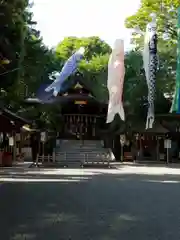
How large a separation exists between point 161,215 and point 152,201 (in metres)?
2.62

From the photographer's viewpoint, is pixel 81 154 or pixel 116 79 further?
pixel 116 79

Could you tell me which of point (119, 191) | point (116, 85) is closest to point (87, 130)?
point (116, 85)

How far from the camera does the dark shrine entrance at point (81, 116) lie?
157ft

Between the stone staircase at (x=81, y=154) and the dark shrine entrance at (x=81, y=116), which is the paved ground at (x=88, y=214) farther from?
the dark shrine entrance at (x=81, y=116)

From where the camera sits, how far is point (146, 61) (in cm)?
3678

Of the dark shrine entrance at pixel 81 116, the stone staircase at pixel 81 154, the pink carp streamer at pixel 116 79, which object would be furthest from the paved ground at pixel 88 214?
the dark shrine entrance at pixel 81 116

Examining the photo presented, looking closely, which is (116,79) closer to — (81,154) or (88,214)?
(81,154)

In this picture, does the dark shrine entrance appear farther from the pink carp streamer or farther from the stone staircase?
the pink carp streamer

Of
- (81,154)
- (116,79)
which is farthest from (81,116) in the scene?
(81,154)

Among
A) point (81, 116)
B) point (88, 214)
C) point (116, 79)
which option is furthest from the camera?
point (81, 116)

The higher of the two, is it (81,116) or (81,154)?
(81,116)

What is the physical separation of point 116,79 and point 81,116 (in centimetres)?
983

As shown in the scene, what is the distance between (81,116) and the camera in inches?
1933

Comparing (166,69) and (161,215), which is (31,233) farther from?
(166,69)
